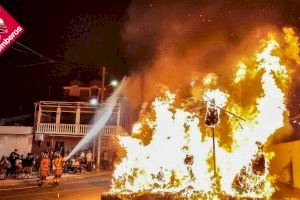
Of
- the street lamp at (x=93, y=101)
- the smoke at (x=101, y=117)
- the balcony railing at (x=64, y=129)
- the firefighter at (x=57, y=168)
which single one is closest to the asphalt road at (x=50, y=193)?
the firefighter at (x=57, y=168)

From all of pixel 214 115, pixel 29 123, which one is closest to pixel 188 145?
pixel 214 115

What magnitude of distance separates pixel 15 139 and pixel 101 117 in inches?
328

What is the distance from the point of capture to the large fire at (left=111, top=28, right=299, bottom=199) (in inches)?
479

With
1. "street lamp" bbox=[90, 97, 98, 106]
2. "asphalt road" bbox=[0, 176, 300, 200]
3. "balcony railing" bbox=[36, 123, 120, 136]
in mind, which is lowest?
"asphalt road" bbox=[0, 176, 300, 200]

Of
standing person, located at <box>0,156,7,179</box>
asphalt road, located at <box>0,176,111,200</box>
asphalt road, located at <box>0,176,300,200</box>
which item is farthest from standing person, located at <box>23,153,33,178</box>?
asphalt road, located at <box>0,176,111,200</box>

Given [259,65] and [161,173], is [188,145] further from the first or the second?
[259,65]

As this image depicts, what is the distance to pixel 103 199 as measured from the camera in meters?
11.8

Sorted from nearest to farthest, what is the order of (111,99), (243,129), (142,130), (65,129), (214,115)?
(214,115)
(243,129)
(142,130)
(65,129)
(111,99)

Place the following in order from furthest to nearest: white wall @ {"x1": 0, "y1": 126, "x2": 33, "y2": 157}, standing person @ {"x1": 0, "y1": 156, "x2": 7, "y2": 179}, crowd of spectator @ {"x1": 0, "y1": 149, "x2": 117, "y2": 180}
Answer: white wall @ {"x1": 0, "y1": 126, "x2": 33, "y2": 157} → crowd of spectator @ {"x1": 0, "y1": 149, "x2": 117, "y2": 180} → standing person @ {"x1": 0, "y1": 156, "x2": 7, "y2": 179}

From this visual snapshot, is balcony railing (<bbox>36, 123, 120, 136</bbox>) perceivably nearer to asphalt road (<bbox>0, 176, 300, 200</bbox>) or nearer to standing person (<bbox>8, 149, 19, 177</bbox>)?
standing person (<bbox>8, 149, 19, 177</bbox>)

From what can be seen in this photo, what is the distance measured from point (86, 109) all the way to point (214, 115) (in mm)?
27610

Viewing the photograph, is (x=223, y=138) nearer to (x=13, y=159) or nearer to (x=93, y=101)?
(x=13, y=159)

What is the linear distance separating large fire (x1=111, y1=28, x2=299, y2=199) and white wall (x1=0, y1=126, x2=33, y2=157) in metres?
22.7

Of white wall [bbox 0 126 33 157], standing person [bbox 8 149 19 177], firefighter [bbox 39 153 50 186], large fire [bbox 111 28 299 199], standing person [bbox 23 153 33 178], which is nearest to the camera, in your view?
large fire [bbox 111 28 299 199]
